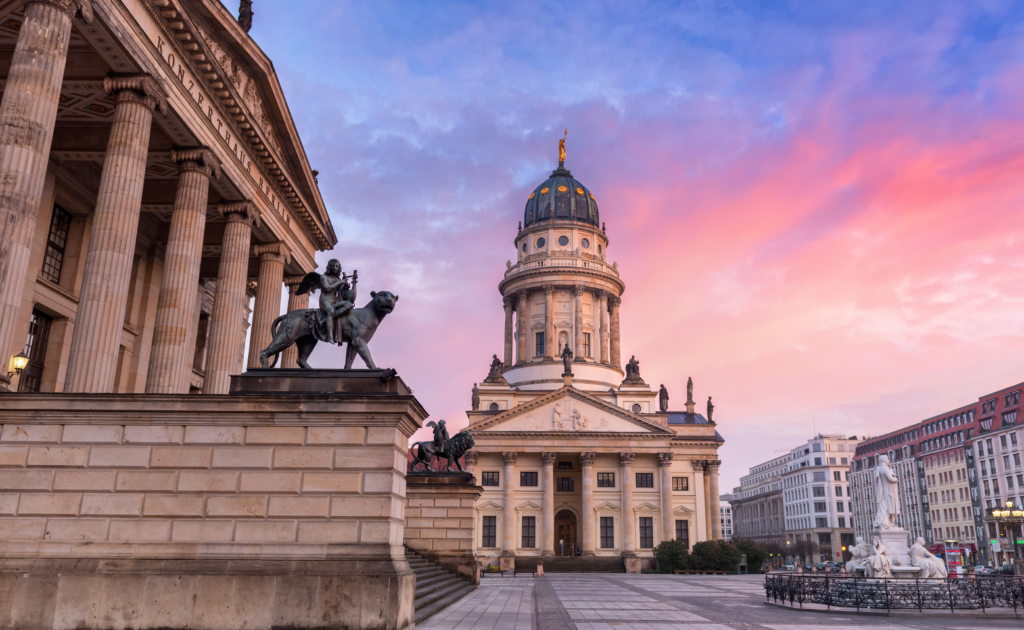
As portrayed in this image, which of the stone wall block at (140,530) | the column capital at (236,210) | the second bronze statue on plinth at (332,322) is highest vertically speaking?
the column capital at (236,210)

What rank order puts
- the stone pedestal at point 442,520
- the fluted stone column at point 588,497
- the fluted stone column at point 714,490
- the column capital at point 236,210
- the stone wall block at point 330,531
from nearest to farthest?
the stone wall block at point 330,531 < the column capital at point 236,210 < the stone pedestal at point 442,520 < the fluted stone column at point 588,497 < the fluted stone column at point 714,490

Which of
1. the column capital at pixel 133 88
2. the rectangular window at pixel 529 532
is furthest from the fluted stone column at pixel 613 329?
the column capital at pixel 133 88

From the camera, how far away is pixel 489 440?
74.1m

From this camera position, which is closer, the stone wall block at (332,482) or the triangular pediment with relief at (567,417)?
the stone wall block at (332,482)

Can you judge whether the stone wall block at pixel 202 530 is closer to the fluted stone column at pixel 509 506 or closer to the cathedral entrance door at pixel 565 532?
the fluted stone column at pixel 509 506

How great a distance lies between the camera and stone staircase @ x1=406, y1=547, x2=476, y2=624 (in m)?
17.1

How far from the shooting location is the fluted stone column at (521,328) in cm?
8825

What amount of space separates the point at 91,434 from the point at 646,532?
67640 mm

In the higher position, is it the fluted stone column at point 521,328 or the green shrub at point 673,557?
the fluted stone column at point 521,328

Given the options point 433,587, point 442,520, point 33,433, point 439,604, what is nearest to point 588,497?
point 442,520

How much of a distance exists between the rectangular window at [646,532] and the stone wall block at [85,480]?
221 ft

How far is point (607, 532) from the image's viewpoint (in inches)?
2911

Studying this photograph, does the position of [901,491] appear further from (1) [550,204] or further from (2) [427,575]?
(2) [427,575]

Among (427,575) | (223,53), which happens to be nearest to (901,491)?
(427,575)
